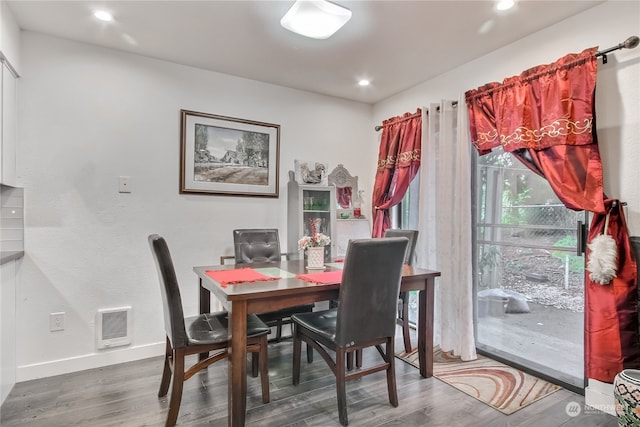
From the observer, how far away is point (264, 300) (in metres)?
1.82

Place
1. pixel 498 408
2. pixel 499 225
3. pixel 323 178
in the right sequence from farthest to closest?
pixel 323 178 < pixel 499 225 < pixel 498 408

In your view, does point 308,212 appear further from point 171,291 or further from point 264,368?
point 171,291

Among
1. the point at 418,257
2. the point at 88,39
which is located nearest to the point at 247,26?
the point at 88,39

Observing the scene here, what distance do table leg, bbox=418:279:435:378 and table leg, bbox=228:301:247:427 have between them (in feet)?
4.33

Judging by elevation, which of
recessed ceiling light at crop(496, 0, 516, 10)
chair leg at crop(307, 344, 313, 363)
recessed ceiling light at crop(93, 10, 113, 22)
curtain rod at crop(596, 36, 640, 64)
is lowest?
chair leg at crop(307, 344, 313, 363)

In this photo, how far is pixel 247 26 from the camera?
2334mm

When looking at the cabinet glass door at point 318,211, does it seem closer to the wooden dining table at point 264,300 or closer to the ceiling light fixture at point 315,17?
the wooden dining table at point 264,300

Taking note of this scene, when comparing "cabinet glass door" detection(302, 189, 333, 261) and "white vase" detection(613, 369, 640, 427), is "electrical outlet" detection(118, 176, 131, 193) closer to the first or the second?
"cabinet glass door" detection(302, 189, 333, 261)

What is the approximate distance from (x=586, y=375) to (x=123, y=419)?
2.75 meters

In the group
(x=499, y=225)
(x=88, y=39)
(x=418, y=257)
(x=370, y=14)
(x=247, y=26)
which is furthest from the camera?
(x=418, y=257)

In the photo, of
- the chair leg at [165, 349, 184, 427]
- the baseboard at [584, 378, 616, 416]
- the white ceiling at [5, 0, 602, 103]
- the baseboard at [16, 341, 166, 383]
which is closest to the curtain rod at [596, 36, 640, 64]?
the white ceiling at [5, 0, 602, 103]

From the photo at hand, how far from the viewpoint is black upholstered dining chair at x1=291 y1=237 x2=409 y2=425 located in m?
1.84

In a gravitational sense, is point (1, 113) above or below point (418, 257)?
above

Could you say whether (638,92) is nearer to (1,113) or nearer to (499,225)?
(499,225)
